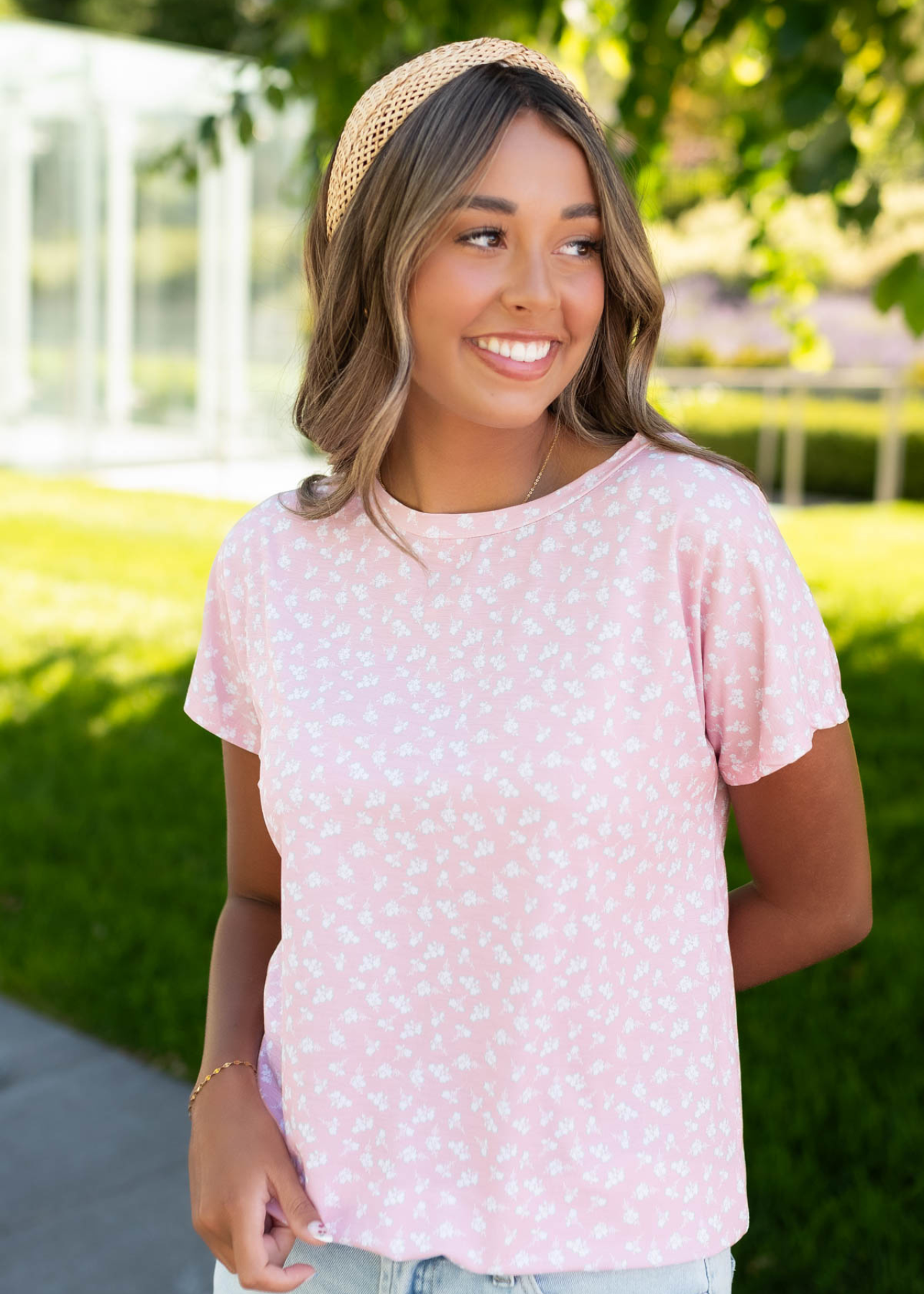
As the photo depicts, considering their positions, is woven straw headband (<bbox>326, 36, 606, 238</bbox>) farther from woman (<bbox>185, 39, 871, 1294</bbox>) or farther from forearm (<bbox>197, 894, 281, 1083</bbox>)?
forearm (<bbox>197, 894, 281, 1083</bbox>)

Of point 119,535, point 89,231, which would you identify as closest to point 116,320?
point 89,231

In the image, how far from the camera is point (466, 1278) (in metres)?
1.23

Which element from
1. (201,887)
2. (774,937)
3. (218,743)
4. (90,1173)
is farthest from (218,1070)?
(218,743)

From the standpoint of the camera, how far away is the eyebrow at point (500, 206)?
1316mm

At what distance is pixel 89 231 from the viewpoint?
1311 centimetres

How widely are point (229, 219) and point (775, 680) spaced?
44.1ft

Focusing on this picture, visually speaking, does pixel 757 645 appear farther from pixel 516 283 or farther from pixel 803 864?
pixel 516 283

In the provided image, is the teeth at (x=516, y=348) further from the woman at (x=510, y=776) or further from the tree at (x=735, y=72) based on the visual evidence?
the tree at (x=735, y=72)

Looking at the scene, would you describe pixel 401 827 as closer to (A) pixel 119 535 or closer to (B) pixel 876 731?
(B) pixel 876 731

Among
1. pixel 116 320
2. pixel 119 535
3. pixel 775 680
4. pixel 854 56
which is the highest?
pixel 854 56

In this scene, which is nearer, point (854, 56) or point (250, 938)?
point (250, 938)

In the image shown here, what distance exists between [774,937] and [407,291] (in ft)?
2.44

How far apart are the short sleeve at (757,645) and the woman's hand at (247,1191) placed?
22.2 inches

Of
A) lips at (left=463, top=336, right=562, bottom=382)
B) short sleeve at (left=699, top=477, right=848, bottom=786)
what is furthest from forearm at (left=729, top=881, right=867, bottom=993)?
lips at (left=463, top=336, right=562, bottom=382)
